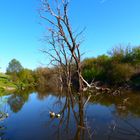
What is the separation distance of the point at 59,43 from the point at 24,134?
21538 millimetres

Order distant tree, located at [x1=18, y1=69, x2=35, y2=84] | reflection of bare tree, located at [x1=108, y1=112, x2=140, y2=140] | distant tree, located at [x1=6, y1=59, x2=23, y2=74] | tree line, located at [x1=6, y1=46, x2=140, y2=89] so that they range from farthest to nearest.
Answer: distant tree, located at [x1=6, y1=59, x2=23, y2=74], distant tree, located at [x1=18, y1=69, x2=35, y2=84], tree line, located at [x1=6, y1=46, x2=140, y2=89], reflection of bare tree, located at [x1=108, y1=112, x2=140, y2=140]

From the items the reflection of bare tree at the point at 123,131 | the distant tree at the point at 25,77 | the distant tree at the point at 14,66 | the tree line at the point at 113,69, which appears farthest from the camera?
the distant tree at the point at 14,66

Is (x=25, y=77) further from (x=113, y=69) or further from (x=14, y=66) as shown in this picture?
(x=113, y=69)

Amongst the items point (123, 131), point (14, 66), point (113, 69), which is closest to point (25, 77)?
point (14, 66)

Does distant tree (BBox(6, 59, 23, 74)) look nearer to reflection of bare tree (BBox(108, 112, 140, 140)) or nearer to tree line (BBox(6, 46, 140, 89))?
tree line (BBox(6, 46, 140, 89))

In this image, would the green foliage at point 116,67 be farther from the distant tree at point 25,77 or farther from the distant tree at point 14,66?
the distant tree at point 14,66

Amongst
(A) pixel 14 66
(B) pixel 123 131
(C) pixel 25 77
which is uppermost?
(A) pixel 14 66

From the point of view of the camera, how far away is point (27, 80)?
69.1m

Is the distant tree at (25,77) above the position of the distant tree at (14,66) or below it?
below

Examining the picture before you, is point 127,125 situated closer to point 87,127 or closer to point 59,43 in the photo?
point 87,127

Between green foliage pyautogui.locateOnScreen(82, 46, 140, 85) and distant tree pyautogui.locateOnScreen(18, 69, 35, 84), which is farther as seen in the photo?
distant tree pyautogui.locateOnScreen(18, 69, 35, 84)

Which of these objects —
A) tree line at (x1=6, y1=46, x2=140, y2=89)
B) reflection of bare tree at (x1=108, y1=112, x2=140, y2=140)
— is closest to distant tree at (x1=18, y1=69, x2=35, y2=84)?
tree line at (x1=6, y1=46, x2=140, y2=89)

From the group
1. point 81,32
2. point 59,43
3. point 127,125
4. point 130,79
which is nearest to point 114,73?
point 130,79

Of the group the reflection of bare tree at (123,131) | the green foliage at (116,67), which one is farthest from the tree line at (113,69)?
the reflection of bare tree at (123,131)
